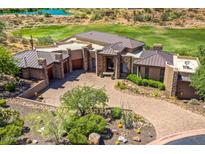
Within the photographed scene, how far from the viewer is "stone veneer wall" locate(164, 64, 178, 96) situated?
1112 inches

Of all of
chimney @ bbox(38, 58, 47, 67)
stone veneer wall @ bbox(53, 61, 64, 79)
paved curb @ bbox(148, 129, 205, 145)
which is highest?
chimney @ bbox(38, 58, 47, 67)

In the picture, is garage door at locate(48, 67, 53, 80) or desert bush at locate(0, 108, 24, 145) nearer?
desert bush at locate(0, 108, 24, 145)

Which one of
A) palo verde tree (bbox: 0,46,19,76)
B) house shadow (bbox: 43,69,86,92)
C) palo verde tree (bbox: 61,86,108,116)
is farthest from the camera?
house shadow (bbox: 43,69,86,92)

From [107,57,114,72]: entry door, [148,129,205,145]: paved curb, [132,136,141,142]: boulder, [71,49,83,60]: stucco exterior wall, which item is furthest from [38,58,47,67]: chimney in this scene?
[148,129,205,145]: paved curb

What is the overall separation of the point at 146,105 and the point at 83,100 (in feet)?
22.8

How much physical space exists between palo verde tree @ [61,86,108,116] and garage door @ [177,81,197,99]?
8.93m

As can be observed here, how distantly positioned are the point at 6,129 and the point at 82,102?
6.34 meters

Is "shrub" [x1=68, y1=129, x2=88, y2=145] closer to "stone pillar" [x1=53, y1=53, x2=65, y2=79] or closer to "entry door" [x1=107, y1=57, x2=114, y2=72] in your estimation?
"stone pillar" [x1=53, y1=53, x2=65, y2=79]

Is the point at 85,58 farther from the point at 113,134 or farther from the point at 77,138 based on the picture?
the point at 77,138

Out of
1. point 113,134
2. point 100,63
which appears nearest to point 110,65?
point 100,63

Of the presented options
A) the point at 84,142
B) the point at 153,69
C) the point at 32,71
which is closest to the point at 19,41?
the point at 32,71

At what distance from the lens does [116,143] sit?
20.9 metres

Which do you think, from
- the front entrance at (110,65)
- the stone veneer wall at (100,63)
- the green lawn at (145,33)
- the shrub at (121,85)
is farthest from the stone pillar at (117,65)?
the green lawn at (145,33)

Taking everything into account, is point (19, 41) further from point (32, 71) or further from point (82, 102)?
point (82, 102)
